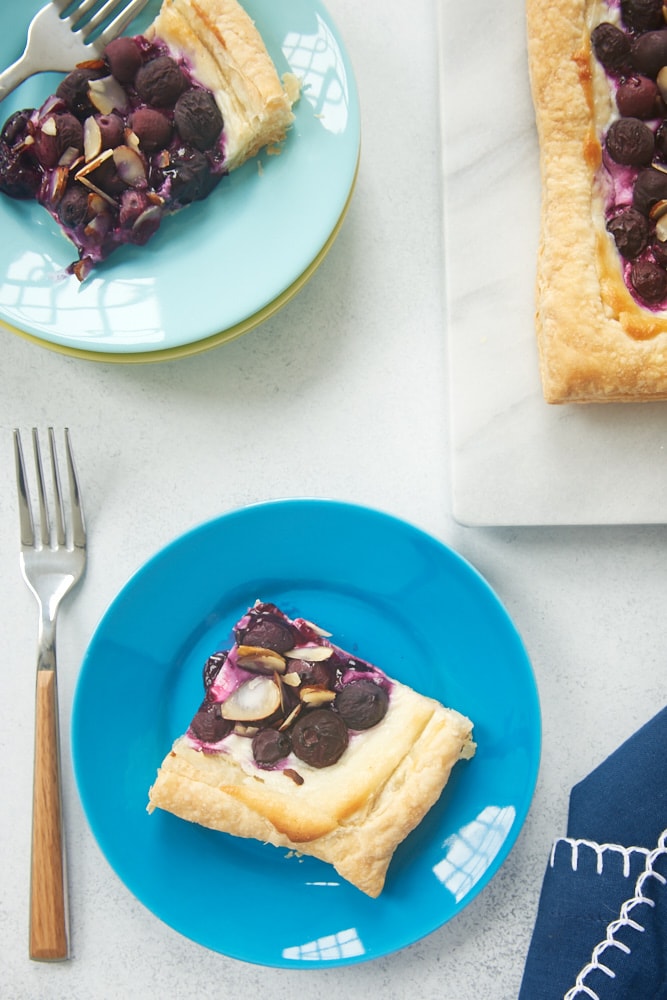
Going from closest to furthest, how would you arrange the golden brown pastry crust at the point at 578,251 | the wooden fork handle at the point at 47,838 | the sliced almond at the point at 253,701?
1. the golden brown pastry crust at the point at 578,251
2. the sliced almond at the point at 253,701
3. the wooden fork handle at the point at 47,838

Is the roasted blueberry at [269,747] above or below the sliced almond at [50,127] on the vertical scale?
below

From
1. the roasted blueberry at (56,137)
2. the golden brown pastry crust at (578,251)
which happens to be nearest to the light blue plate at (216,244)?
the roasted blueberry at (56,137)

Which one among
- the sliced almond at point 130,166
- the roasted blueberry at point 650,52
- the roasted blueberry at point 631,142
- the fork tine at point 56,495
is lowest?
the fork tine at point 56,495

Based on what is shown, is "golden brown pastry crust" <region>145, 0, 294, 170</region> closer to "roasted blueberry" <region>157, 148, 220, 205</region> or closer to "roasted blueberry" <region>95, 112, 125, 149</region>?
"roasted blueberry" <region>157, 148, 220, 205</region>

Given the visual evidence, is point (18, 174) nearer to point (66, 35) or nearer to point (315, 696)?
point (66, 35)

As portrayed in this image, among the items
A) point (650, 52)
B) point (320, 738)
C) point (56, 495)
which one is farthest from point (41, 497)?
point (650, 52)

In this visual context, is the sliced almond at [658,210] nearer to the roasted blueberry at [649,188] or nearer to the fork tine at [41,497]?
the roasted blueberry at [649,188]
